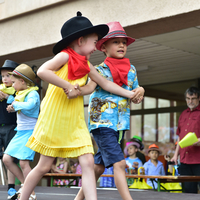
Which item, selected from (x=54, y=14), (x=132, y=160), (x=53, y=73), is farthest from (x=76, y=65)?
(x=132, y=160)

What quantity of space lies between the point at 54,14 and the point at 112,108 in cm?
422

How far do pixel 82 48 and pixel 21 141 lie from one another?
1.90 m

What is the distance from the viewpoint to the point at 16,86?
4434mm

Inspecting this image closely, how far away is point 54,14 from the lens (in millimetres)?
6949

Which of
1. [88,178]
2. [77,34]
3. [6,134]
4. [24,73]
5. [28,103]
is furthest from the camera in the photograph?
[6,134]

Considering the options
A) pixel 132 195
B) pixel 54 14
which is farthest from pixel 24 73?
pixel 54 14

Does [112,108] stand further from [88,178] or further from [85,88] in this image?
[88,178]

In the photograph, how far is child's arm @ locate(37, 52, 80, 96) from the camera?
2.77m

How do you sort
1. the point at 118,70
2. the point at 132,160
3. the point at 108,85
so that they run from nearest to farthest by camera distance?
the point at 108,85 < the point at 118,70 < the point at 132,160

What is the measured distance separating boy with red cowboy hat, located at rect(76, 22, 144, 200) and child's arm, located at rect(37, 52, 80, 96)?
0.23 metres

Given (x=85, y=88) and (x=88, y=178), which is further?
(x=85, y=88)

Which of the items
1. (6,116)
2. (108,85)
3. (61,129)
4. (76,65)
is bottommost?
(61,129)

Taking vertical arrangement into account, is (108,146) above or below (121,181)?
above

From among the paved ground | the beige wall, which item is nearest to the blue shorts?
the paved ground
